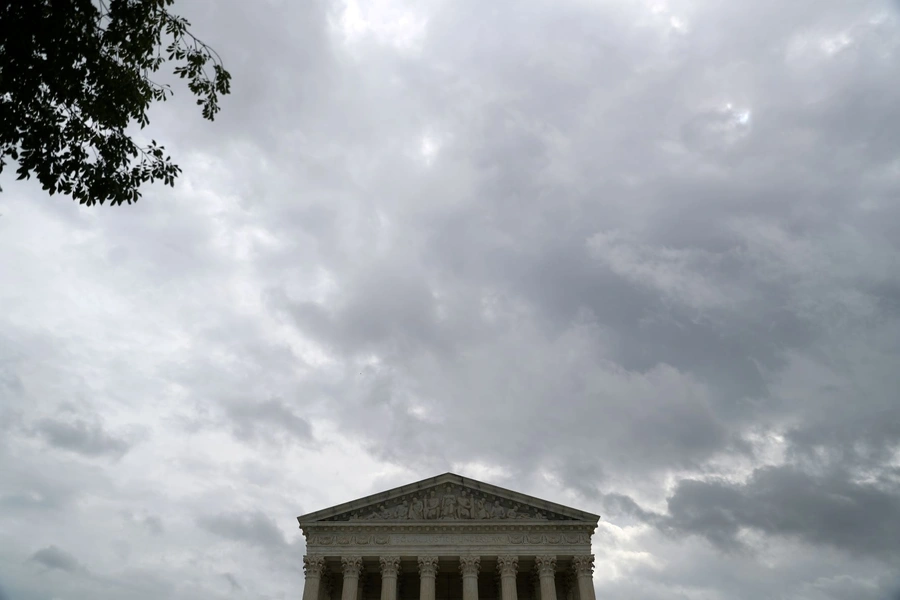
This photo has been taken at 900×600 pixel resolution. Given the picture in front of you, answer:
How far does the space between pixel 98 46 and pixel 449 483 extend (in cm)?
3199

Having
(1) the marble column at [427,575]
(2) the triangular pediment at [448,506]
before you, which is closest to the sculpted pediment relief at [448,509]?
(2) the triangular pediment at [448,506]

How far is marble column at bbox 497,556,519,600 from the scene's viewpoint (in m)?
36.2

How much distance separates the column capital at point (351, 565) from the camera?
3672 centimetres

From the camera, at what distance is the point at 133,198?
45.7 feet

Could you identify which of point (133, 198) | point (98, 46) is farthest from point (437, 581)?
point (98, 46)

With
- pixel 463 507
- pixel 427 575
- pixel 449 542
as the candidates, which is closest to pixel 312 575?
pixel 427 575

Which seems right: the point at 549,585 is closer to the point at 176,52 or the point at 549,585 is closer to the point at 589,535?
the point at 589,535

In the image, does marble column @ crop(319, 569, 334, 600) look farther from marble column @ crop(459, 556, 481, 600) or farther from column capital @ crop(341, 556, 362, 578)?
marble column @ crop(459, 556, 481, 600)

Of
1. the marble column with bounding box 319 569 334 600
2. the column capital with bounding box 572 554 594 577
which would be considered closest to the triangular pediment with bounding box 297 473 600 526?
the column capital with bounding box 572 554 594 577

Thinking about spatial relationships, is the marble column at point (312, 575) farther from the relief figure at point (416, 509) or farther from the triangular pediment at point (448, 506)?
the relief figure at point (416, 509)

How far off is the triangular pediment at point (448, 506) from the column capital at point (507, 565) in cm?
222

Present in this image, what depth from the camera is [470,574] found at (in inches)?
1443

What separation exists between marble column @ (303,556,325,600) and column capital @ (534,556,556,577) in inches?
499

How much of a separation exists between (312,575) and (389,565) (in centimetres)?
451
